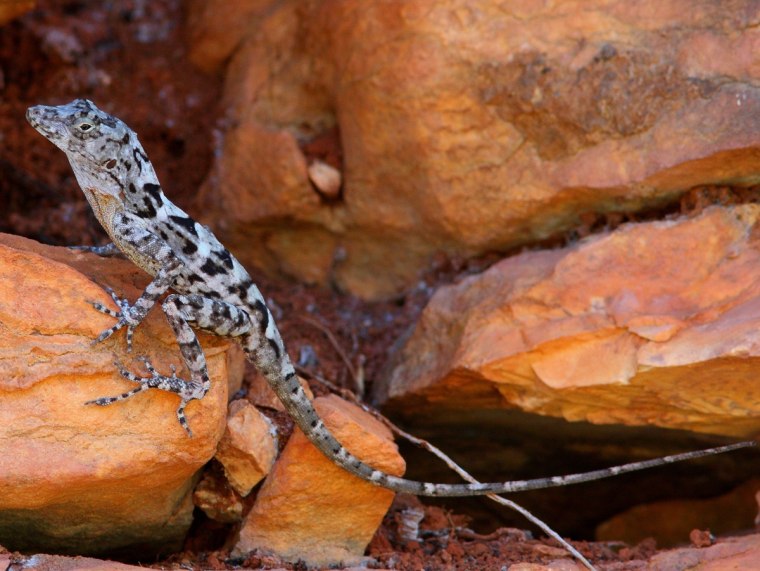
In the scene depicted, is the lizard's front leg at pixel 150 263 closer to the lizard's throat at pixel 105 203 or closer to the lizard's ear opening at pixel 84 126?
the lizard's throat at pixel 105 203

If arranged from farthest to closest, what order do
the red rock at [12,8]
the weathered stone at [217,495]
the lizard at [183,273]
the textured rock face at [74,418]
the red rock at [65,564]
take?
the red rock at [12,8], the weathered stone at [217,495], the lizard at [183,273], the textured rock face at [74,418], the red rock at [65,564]

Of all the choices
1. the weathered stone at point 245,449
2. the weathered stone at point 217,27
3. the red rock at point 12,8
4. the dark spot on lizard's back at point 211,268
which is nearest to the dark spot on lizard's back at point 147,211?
the dark spot on lizard's back at point 211,268

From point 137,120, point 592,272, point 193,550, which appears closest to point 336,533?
point 193,550

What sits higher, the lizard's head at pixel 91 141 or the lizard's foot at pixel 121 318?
the lizard's head at pixel 91 141

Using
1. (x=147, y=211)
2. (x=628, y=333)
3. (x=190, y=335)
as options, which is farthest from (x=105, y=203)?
(x=628, y=333)

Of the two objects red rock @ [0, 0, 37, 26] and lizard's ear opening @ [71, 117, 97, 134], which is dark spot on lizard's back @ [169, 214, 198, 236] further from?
red rock @ [0, 0, 37, 26]

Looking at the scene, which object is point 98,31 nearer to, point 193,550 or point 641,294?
point 193,550

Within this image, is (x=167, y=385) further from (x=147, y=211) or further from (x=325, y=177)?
(x=325, y=177)
